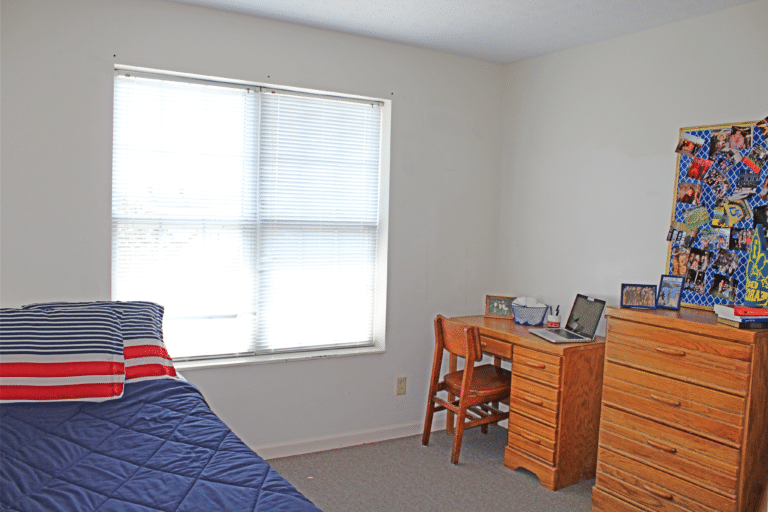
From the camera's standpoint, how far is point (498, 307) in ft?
12.0

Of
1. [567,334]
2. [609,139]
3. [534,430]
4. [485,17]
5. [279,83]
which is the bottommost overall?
[534,430]

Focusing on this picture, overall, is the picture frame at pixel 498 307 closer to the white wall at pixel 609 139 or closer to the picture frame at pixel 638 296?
the white wall at pixel 609 139

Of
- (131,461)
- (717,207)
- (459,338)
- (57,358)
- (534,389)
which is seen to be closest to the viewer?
(131,461)

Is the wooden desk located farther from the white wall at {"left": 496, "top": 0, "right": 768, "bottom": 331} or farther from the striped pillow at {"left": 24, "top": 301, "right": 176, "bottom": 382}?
the striped pillow at {"left": 24, "top": 301, "right": 176, "bottom": 382}

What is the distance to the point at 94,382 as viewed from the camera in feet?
6.46

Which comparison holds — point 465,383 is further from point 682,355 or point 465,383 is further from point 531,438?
point 682,355

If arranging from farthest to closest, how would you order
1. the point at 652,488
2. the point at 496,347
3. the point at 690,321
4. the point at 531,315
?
the point at 531,315 → the point at 496,347 → the point at 652,488 → the point at 690,321

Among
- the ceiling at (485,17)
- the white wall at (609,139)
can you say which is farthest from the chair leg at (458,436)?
the ceiling at (485,17)

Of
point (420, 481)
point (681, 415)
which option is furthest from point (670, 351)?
point (420, 481)

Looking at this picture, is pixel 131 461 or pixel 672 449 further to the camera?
pixel 672 449

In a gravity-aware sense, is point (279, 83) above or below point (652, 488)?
above

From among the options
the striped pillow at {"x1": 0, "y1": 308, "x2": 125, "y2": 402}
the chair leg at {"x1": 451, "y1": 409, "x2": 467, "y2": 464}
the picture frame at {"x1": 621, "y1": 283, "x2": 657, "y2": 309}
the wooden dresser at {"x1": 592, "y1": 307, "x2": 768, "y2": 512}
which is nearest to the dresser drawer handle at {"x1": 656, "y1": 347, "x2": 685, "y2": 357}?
the wooden dresser at {"x1": 592, "y1": 307, "x2": 768, "y2": 512}

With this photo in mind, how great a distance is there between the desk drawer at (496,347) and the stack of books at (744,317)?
3.65 feet

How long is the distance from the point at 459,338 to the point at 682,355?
1.14 metres
